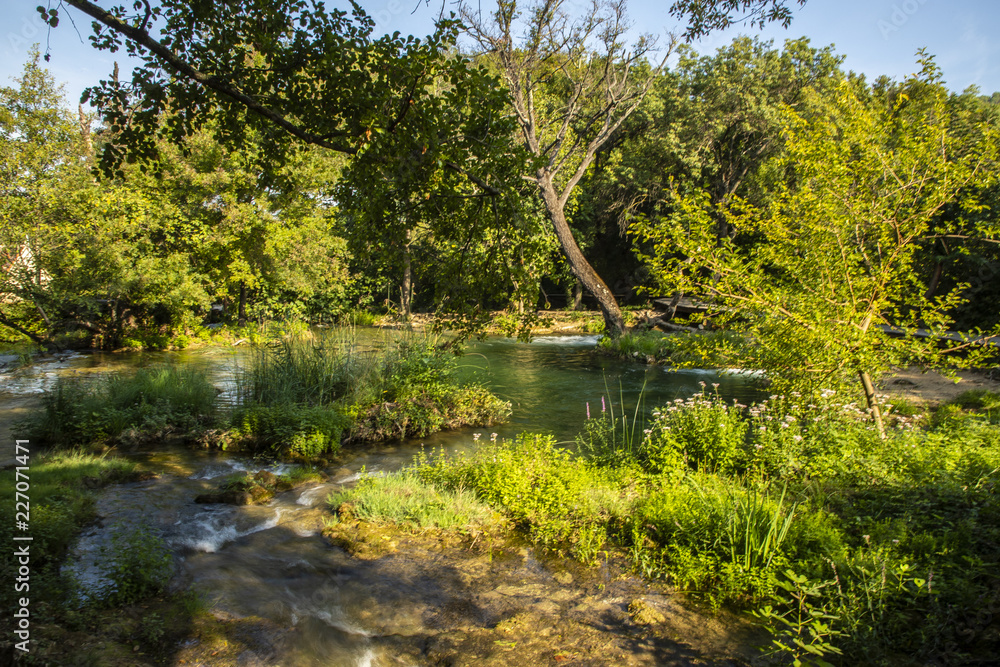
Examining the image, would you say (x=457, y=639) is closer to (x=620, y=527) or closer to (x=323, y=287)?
(x=620, y=527)

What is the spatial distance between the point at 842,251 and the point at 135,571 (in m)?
7.05

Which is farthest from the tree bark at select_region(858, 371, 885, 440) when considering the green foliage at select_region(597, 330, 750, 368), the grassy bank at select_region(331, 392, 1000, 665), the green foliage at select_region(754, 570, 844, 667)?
the green foliage at select_region(754, 570, 844, 667)

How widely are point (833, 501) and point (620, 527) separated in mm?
1835

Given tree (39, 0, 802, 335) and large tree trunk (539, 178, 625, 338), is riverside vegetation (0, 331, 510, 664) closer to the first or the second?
tree (39, 0, 802, 335)

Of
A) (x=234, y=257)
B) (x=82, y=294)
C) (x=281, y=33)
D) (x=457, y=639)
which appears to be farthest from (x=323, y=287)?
(x=457, y=639)

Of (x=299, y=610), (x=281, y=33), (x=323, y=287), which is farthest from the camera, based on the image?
(x=323, y=287)

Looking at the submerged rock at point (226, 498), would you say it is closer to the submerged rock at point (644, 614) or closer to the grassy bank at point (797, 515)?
the grassy bank at point (797, 515)

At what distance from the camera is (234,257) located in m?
18.0

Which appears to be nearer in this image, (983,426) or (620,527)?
(620,527)

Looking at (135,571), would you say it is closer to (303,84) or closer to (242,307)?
(303,84)

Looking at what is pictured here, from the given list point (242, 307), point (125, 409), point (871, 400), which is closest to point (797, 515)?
point (871, 400)

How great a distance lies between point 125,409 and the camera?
26.4 feet

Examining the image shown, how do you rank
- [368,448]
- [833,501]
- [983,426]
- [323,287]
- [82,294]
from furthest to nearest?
1. [323,287]
2. [82,294]
3. [368,448]
4. [983,426]
5. [833,501]

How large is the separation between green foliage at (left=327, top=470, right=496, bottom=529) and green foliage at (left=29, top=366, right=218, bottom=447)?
379 centimetres
